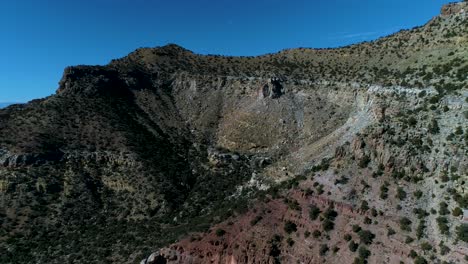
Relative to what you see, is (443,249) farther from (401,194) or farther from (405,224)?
(401,194)

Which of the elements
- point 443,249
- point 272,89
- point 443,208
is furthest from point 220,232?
point 272,89

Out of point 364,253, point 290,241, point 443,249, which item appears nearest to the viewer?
point 443,249

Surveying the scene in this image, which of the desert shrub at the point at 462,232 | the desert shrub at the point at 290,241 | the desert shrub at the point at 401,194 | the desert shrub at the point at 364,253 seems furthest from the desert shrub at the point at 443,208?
the desert shrub at the point at 290,241

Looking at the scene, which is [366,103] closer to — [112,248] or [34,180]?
[112,248]

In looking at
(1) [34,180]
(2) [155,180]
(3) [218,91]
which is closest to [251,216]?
(2) [155,180]

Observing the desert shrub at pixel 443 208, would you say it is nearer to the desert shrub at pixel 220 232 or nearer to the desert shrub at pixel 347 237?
the desert shrub at pixel 347 237

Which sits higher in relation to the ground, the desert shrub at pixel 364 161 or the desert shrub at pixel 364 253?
the desert shrub at pixel 364 161

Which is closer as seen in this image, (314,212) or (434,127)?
(314,212)

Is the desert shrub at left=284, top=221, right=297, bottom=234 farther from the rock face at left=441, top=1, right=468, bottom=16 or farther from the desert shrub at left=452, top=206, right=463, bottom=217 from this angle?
the rock face at left=441, top=1, right=468, bottom=16
